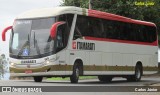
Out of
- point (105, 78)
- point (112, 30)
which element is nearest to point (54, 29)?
point (112, 30)

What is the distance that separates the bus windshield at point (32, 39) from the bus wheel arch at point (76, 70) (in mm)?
1790

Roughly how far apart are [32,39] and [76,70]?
264 centimetres

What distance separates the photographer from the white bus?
75.8 feet

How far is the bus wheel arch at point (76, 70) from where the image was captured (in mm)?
23969

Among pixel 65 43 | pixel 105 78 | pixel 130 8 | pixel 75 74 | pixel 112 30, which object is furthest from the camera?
pixel 130 8

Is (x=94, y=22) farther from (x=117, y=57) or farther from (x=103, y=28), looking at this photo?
(x=117, y=57)

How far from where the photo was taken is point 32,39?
23391 millimetres

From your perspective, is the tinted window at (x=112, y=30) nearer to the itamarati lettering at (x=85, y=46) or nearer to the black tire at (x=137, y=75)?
the itamarati lettering at (x=85, y=46)

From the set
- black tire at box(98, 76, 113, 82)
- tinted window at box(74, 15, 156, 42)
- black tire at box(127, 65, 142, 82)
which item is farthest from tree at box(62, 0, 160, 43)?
black tire at box(98, 76, 113, 82)

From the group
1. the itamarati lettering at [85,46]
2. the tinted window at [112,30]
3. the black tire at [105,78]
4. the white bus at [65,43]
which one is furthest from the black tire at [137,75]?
the itamarati lettering at [85,46]

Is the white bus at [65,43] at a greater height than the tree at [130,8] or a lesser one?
lesser

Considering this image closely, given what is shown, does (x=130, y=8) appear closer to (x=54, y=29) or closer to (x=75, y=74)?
(x=75, y=74)

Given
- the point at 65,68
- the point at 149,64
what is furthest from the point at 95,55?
the point at 149,64

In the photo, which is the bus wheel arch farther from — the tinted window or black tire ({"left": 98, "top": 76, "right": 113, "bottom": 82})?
black tire ({"left": 98, "top": 76, "right": 113, "bottom": 82})
